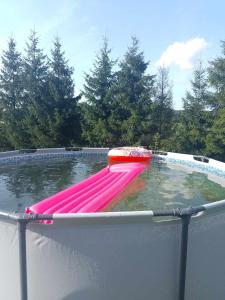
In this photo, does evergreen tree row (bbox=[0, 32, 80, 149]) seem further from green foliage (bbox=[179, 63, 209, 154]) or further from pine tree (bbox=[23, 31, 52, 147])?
green foliage (bbox=[179, 63, 209, 154])

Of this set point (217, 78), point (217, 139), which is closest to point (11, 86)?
point (217, 78)

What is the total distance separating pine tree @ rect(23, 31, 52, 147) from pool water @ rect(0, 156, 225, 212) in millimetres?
6541

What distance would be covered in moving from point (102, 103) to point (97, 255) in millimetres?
18113

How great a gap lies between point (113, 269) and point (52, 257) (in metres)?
0.48

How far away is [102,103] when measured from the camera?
20.2 m

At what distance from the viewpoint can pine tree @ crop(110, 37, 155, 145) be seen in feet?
63.5

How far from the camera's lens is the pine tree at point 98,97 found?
792 inches

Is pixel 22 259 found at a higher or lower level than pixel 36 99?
lower

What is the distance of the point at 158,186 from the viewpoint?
9.62 metres

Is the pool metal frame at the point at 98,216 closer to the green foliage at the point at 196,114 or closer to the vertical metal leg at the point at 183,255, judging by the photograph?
the vertical metal leg at the point at 183,255

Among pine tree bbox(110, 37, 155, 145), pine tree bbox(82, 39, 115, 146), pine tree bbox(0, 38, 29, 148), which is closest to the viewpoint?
pine tree bbox(110, 37, 155, 145)

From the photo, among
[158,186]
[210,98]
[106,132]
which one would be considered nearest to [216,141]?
[210,98]

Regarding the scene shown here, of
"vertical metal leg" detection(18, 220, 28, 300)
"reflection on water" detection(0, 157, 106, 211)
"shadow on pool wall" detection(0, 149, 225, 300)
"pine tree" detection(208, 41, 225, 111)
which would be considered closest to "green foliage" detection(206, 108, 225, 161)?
"pine tree" detection(208, 41, 225, 111)

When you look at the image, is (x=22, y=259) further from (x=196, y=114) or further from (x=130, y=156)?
(x=196, y=114)
